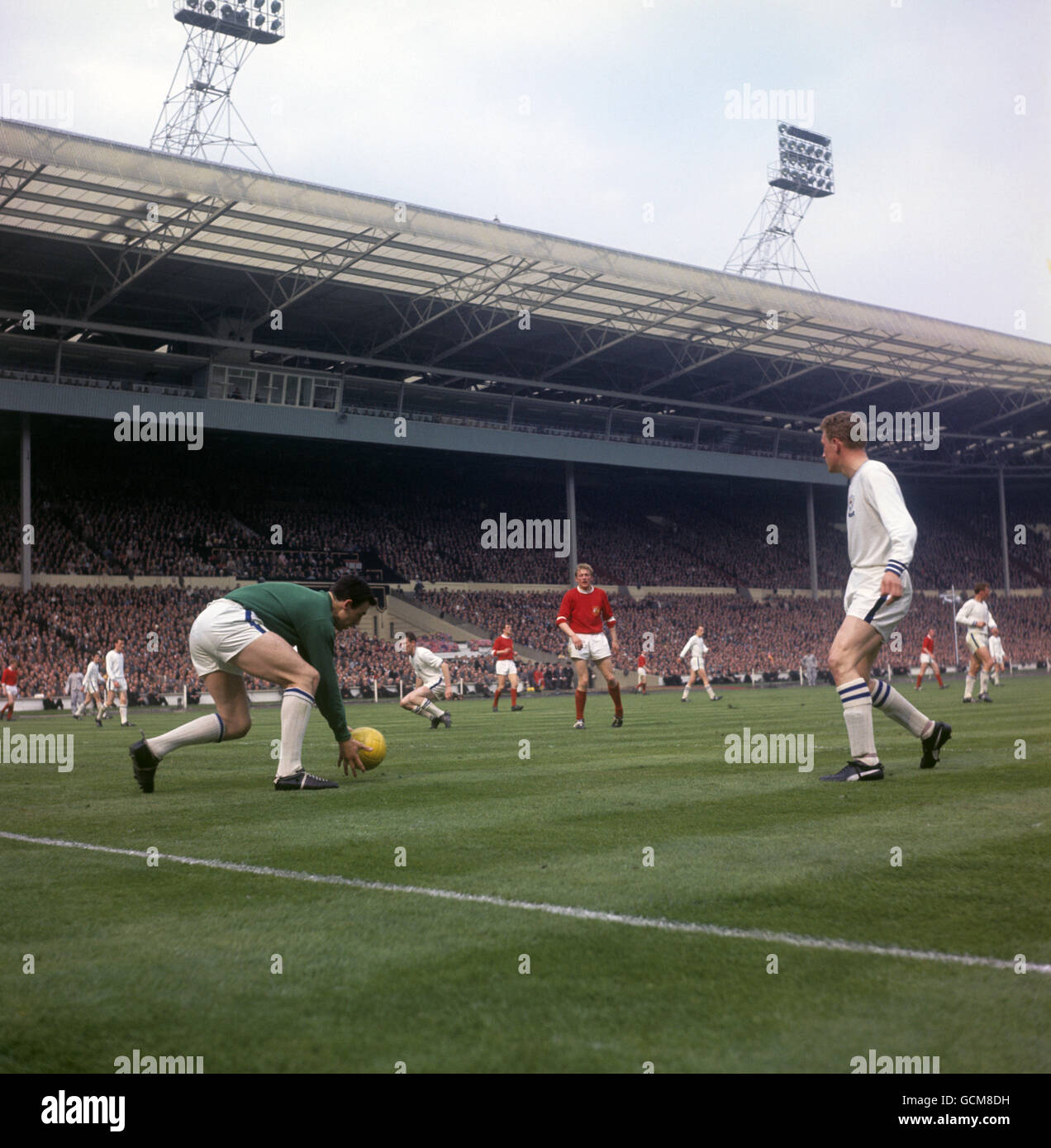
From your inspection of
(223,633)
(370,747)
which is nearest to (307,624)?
(223,633)

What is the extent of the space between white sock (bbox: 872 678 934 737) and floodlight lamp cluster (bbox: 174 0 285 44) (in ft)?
137

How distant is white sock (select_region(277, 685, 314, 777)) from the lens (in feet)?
25.3

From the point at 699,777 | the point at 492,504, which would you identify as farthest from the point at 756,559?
the point at 699,777

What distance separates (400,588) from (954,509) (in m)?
43.6

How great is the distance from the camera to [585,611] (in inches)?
615

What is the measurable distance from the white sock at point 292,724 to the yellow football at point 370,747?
0.84 metres

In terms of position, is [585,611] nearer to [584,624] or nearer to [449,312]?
[584,624]

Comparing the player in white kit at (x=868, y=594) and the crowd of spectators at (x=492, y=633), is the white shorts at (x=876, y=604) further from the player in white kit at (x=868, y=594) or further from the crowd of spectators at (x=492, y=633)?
the crowd of spectators at (x=492, y=633)

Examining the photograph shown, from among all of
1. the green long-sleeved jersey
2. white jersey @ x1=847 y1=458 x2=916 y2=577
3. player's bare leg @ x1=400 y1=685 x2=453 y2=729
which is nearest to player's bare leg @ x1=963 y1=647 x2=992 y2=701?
player's bare leg @ x1=400 y1=685 x2=453 y2=729

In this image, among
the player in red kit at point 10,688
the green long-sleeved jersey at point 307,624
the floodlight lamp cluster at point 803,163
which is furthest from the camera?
the floodlight lamp cluster at point 803,163

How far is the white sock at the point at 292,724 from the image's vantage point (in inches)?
303

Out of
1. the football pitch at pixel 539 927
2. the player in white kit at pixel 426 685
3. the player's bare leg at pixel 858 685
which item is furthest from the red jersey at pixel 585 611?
the player's bare leg at pixel 858 685

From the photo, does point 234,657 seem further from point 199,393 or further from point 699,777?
point 199,393

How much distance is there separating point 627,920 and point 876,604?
14.5 ft
